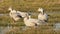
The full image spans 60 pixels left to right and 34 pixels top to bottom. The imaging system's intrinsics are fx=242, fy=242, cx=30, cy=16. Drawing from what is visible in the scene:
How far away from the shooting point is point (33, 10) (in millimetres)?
19859

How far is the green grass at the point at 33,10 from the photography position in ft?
45.3

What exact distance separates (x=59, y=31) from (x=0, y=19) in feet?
16.0

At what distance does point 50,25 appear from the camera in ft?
49.3

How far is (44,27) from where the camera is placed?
14359 mm

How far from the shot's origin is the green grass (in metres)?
13.8

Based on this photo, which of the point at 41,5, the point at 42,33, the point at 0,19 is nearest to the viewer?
the point at 42,33

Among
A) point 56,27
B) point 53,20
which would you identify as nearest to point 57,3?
point 53,20

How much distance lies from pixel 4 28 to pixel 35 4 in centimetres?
744

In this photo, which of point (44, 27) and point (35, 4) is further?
point (35, 4)

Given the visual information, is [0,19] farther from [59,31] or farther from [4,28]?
[59,31]

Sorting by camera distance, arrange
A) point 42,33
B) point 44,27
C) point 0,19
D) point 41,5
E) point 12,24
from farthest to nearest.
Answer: point 41,5
point 0,19
point 12,24
point 44,27
point 42,33

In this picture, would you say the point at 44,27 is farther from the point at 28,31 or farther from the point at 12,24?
the point at 12,24

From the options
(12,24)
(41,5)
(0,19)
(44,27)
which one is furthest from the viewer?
(41,5)

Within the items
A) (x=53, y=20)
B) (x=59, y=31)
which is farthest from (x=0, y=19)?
(x=59, y=31)
